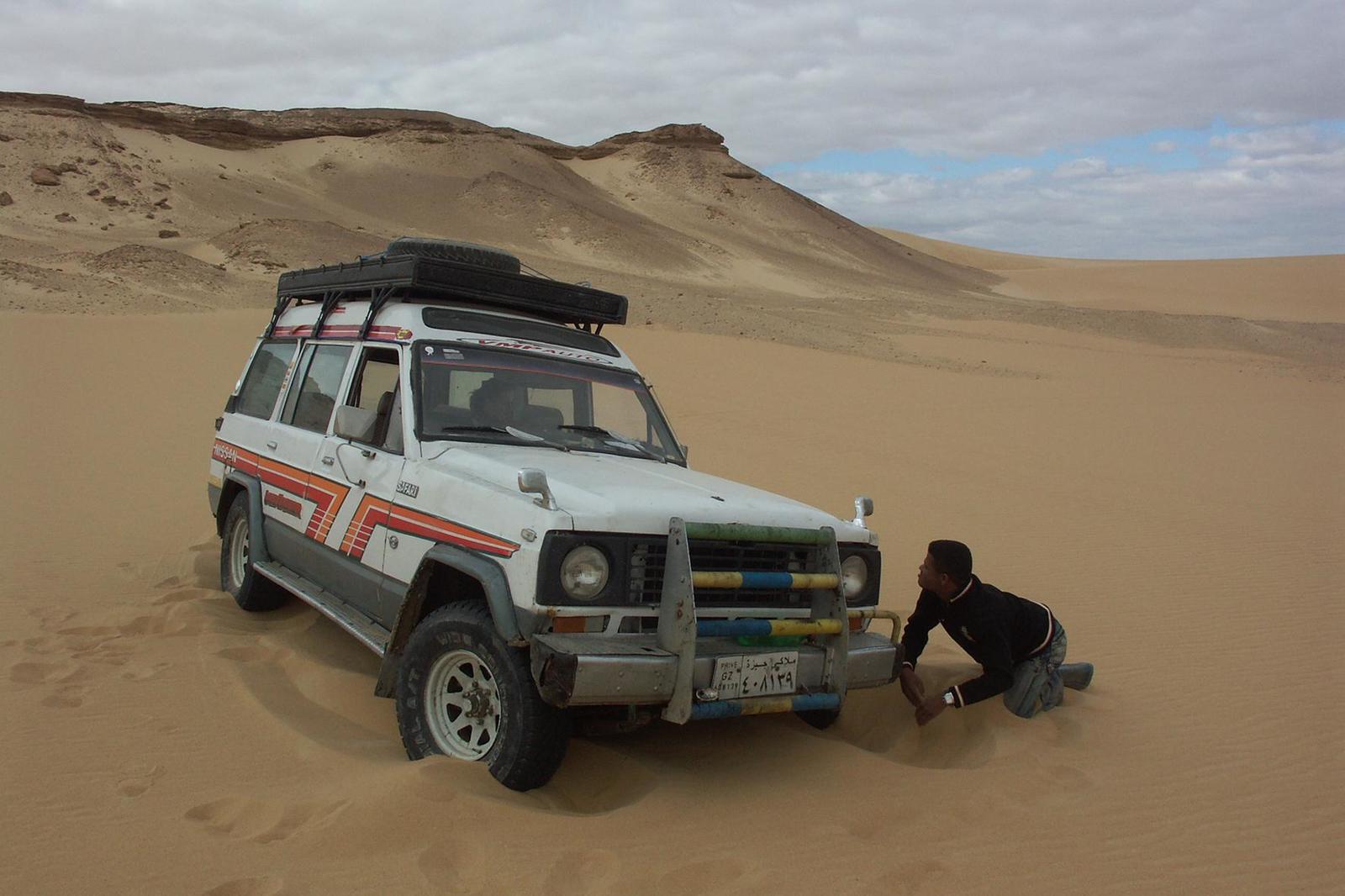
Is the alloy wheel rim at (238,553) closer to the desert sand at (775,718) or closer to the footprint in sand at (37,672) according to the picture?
the desert sand at (775,718)

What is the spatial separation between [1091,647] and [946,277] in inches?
2395

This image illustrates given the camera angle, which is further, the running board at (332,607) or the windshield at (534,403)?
the windshield at (534,403)

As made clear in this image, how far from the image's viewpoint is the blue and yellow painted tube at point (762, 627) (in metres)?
4.25

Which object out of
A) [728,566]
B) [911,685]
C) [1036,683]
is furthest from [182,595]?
[1036,683]

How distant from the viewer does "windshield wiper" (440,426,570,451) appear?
5.15m

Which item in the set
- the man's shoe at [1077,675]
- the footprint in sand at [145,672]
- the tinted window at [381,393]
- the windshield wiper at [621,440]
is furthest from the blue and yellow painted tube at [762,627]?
the footprint in sand at [145,672]

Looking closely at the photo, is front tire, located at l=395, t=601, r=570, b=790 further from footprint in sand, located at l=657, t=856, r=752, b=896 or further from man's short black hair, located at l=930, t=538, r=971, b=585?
man's short black hair, located at l=930, t=538, r=971, b=585

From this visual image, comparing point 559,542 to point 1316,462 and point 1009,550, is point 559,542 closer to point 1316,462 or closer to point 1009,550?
point 1009,550

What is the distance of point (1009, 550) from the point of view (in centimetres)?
986

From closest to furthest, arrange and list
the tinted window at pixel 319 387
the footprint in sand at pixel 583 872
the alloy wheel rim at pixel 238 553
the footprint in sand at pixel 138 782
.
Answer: the footprint in sand at pixel 583 872 < the footprint in sand at pixel 138 782 < the tinted window at pixel 319 387 < the alloy wheel rim at pixel 238 553

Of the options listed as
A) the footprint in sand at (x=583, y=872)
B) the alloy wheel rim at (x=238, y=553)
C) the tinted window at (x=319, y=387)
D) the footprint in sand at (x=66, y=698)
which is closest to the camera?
the footprint in sand at (x=583, y=872)

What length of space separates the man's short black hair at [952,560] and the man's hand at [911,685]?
0.53 m

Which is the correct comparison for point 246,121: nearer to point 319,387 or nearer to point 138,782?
point 319,387

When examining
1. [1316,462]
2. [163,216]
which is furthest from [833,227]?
[1316,462]
